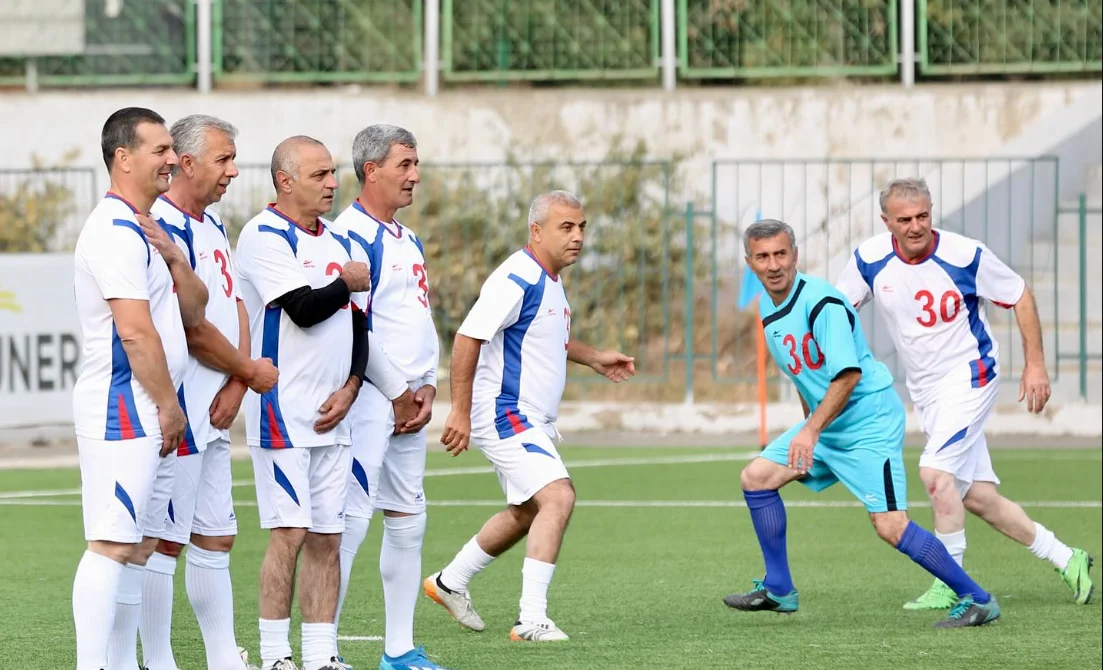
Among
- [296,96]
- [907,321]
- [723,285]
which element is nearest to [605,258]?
[723,285]

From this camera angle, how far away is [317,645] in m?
6.38

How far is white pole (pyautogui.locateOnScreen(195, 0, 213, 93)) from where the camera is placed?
71.7 ft

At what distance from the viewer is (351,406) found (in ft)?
21.7

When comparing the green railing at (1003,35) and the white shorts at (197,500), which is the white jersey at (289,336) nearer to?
the white shorts at (197,500)

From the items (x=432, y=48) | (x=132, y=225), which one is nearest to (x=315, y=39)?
(x=432, y=48)

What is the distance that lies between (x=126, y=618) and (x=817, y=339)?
11.0 feet

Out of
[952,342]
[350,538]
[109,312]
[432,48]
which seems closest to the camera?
[109,312]

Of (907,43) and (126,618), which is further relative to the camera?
(907,43)

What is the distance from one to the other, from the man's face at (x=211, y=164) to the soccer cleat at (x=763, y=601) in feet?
10.6

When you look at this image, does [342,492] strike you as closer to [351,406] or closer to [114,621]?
[351,406]

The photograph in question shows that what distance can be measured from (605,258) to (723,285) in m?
1.32

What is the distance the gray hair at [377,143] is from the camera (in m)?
6.94

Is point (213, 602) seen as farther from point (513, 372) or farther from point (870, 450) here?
point (870, 450)

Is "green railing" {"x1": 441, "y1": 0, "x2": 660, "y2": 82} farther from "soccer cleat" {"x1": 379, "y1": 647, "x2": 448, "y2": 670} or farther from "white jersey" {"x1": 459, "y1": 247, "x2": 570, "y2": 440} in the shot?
"soccer cleat" {"x1": 379, "y1": 647, "x2": 448, "y2": 670}
